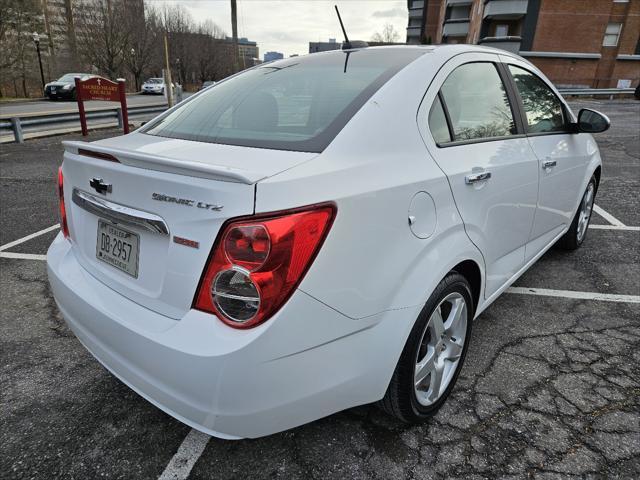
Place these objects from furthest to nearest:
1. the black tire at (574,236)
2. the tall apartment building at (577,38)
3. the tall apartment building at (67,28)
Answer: the tall apartment building at (67,28) < the tall apartment building at (577,38) < the black tire at (574,236)

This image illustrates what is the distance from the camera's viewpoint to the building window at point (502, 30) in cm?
3756

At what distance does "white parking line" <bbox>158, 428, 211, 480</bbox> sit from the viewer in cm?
178

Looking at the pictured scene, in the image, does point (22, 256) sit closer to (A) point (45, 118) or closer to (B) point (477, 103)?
(B) point (477, 103)

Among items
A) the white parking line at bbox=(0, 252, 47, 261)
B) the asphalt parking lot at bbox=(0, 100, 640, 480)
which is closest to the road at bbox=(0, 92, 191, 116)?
the white parking line at bbox=(0, 252, 47, 261)

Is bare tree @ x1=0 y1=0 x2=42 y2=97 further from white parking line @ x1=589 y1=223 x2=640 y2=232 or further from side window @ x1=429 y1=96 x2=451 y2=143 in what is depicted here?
side window @ x1=429 y1=96 x2=451 y2=143

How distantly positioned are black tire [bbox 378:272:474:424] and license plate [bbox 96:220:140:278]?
1.09 metres

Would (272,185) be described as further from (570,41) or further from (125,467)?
(570,41)

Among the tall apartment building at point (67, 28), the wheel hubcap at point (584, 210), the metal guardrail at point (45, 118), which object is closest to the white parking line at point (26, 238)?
the wheel hubcap at point (584, 210)

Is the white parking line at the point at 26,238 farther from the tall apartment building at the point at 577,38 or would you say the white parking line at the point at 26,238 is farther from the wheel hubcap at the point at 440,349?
the tall apartment building at the point at 577,38

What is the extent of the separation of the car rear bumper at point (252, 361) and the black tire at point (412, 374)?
10cm

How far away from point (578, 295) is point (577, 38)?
39.3 m

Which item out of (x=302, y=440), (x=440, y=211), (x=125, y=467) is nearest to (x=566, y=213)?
(x=440, y=211)

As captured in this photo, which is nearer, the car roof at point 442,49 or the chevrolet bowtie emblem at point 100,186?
the chevrolet bowtie emblem at point 100,186

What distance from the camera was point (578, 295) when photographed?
3.36m
